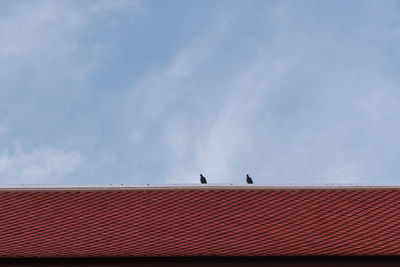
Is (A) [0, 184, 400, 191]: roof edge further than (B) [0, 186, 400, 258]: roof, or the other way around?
(A) [0, 184, 400, 191]: roof edge

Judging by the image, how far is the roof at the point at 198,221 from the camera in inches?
942

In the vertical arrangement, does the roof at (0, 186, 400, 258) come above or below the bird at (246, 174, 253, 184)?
below

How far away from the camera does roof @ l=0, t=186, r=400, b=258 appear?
23938 millimetres

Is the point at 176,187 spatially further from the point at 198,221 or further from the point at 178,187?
the point at 198,221

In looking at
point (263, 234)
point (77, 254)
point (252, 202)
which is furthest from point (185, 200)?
point (77, 254)

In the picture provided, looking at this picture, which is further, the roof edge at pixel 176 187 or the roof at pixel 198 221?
the roof edge at pixel 176 187

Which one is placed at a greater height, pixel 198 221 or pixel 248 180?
pixel 248 180

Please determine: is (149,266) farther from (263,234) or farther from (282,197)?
(282,197)

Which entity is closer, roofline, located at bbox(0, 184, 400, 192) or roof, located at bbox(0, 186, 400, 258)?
roof, located at bbox(0, 186, 400, 258)

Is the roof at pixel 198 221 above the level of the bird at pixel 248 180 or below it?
below

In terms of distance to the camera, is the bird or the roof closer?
the roof

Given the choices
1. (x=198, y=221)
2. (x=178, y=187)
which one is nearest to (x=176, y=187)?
(x=178, y=187)

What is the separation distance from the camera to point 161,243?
80.2 ft

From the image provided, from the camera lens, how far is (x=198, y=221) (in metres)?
26.7
